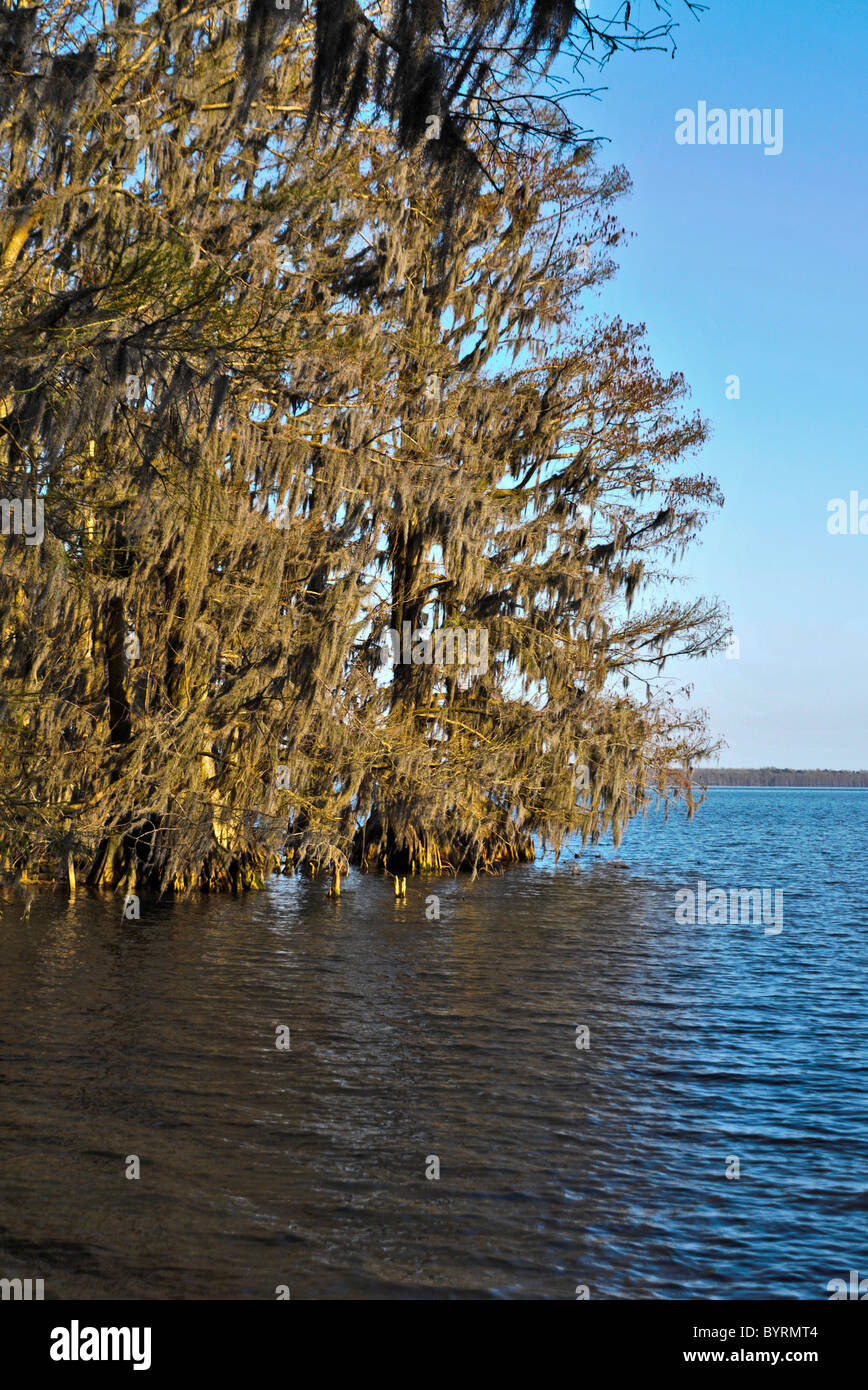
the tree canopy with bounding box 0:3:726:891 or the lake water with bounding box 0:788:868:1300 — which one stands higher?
the tree canopy with bounding box 0:3:726:891

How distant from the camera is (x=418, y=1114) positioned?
809 centimetres

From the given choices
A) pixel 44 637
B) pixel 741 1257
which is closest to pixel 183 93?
pixel 44 637

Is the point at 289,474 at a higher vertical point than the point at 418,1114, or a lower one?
higher

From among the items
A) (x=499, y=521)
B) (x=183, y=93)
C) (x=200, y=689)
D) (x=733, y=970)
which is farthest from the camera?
(x=499, y=521)

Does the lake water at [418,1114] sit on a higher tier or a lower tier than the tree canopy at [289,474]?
lower

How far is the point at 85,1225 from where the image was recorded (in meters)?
6.05

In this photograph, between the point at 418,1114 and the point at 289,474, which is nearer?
the point at 418,1114

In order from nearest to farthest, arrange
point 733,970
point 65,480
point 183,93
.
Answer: point 65,480 < point 183,93 < point 733,970

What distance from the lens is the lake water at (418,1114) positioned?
5.82m

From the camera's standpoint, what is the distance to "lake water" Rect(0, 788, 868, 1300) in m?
5.82

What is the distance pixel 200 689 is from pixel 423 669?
547cm

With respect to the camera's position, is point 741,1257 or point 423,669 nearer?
point 741,1257

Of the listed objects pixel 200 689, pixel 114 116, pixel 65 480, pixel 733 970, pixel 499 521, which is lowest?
pixel 733 970
